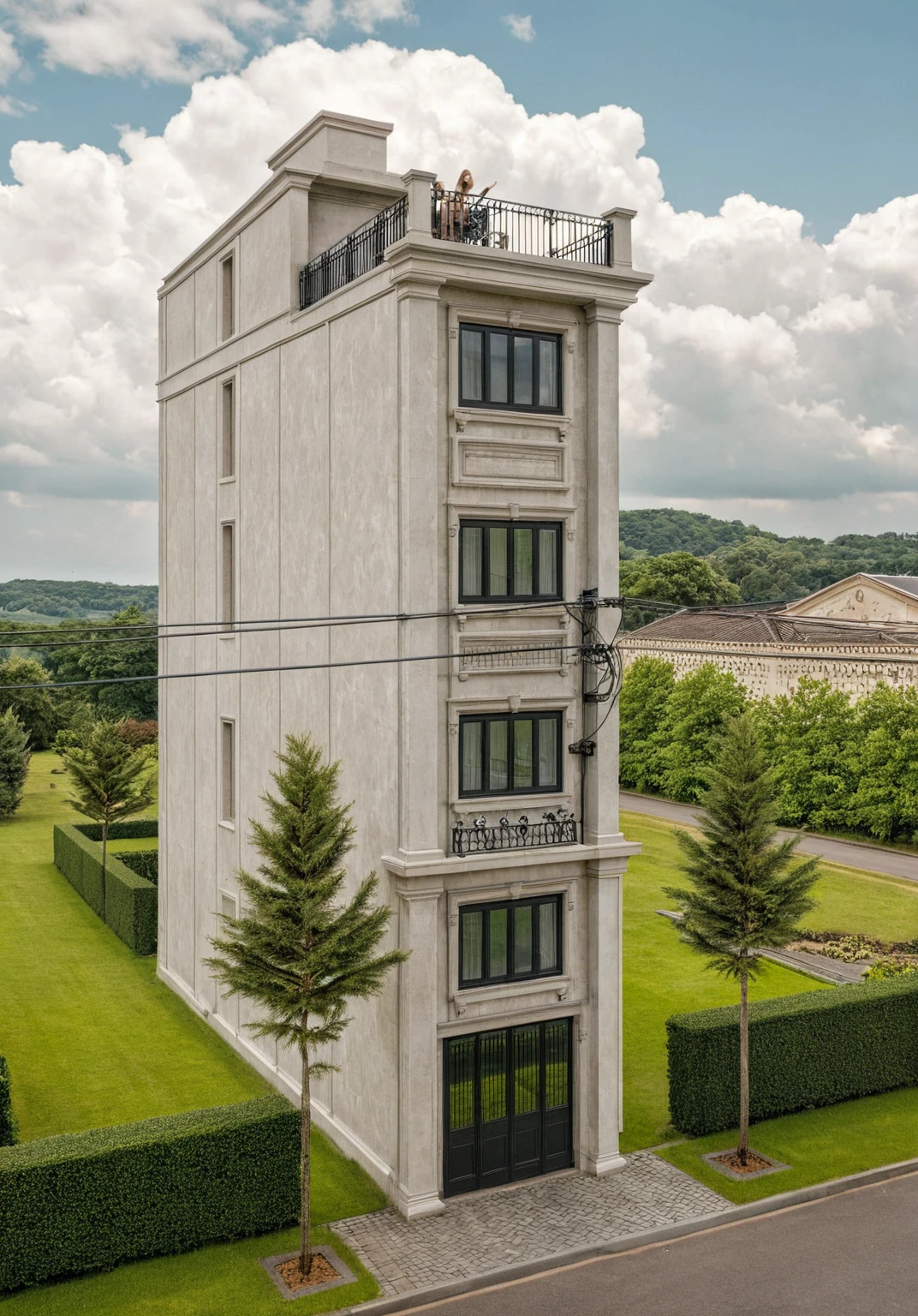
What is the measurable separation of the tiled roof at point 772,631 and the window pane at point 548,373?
960 inches

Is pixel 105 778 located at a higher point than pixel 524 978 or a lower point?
higher

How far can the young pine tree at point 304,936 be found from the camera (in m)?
16.7

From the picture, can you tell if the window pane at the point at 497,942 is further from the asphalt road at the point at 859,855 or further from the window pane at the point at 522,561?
the asphalt road at the point at 859,855

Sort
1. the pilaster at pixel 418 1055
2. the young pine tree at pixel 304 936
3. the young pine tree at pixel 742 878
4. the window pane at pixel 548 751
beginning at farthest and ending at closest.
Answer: the young pine tree at pixel 742 878, the window pane at pixel 548 751, the pilaster at pixel 418 1055, the young pine tree at pixel 304 936

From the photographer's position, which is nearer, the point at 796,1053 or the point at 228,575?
the point at 796,1053

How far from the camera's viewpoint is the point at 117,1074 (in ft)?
77.3

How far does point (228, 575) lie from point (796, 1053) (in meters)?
15.7

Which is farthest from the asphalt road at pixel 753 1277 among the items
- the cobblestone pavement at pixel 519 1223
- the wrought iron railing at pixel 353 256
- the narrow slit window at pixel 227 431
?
the narrow slit window at pixel 227 431

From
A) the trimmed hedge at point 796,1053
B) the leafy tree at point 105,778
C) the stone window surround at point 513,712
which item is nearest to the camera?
the stone window surround at point 513,712

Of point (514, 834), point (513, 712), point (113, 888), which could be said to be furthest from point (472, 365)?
point (113, 888)

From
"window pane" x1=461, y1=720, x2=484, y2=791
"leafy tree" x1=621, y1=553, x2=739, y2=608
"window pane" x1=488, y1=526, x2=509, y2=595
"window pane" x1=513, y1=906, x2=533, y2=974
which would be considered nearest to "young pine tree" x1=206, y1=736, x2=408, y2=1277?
"window pane" x1=461, y1=720, x2=484, y2=791

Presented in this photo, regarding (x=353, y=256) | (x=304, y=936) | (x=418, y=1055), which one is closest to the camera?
(x=304, y=936)

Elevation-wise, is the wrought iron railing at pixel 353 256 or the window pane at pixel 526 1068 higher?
the wrought iron railing at pixel 353 256

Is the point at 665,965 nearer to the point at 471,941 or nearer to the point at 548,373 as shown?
the point at 471,941
